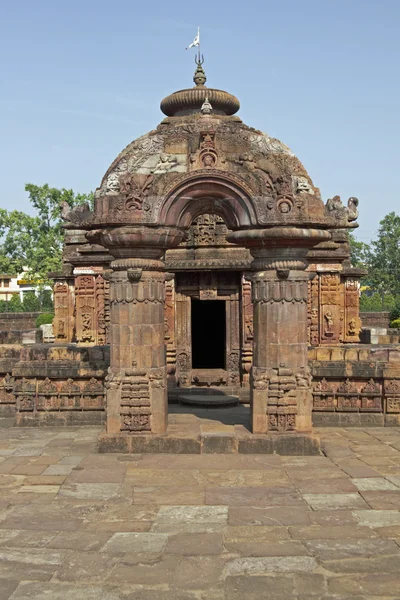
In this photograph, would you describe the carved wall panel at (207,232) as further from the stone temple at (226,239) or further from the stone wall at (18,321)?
the stone wall at (18,321)

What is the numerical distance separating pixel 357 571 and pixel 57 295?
1472 centimetres

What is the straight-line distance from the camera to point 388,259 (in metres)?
63.1

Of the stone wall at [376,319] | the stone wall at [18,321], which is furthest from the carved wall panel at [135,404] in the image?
the stone wall at [18,321]

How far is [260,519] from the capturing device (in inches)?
275

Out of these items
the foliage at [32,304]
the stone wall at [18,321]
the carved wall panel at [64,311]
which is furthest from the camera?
the foliage at [32,304]

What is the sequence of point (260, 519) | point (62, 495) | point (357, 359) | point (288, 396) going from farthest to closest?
1. point (357, 359)
2. point (288, 396)
3. point (62, 495)
4. point (260, 519)

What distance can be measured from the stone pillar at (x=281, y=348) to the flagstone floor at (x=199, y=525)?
0.67 metres

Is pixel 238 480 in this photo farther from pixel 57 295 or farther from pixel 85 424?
pixel 57 295

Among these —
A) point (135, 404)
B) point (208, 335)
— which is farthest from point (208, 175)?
point (208, 335)

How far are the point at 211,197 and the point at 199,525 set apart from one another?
4971 millimetres

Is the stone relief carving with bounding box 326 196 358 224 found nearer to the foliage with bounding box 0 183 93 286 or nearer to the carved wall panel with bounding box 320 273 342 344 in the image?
the carved wall panel with bounding box 320 273 342 344

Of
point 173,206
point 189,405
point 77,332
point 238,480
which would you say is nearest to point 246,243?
point 173,206

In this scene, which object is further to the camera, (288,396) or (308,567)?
(288,396)

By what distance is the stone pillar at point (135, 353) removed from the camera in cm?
985
